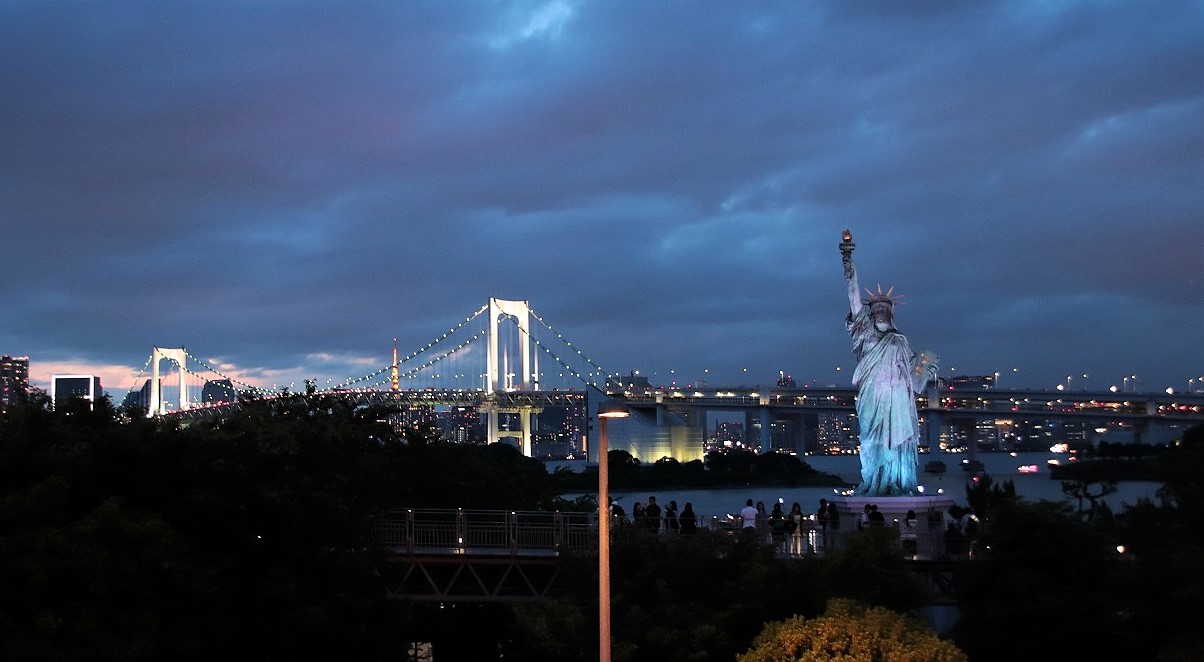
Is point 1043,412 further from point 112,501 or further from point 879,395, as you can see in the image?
point 112,501

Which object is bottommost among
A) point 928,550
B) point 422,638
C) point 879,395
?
point 422,638

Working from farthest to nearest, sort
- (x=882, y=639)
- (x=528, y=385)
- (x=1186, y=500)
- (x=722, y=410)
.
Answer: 1. (x=528, y=385)
2. (x=722, y=410)
3. (x=1186, y=500)
4. (x=882, y=639)

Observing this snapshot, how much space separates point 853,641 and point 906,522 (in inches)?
324

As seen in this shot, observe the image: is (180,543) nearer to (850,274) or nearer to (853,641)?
(853,641)

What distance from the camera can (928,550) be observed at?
22.1 meters

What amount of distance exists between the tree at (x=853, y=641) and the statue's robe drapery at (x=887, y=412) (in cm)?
1242

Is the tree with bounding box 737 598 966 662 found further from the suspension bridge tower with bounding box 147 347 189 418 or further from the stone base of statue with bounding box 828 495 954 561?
the suspension bridge tower with bounding box 147 347 189 418

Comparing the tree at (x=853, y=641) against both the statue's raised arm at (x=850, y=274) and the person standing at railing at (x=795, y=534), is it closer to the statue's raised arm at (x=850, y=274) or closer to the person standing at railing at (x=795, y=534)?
the person standing at railing at (x=795, y=534)

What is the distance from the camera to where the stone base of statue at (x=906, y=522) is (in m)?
21.9

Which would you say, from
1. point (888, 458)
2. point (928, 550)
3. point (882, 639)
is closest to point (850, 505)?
point (888, 458)

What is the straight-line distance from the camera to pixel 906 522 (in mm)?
23062

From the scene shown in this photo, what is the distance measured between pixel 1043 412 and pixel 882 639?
69898 millimetres

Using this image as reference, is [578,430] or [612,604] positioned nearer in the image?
[612,604]

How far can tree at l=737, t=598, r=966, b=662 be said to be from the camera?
14.8 meters
